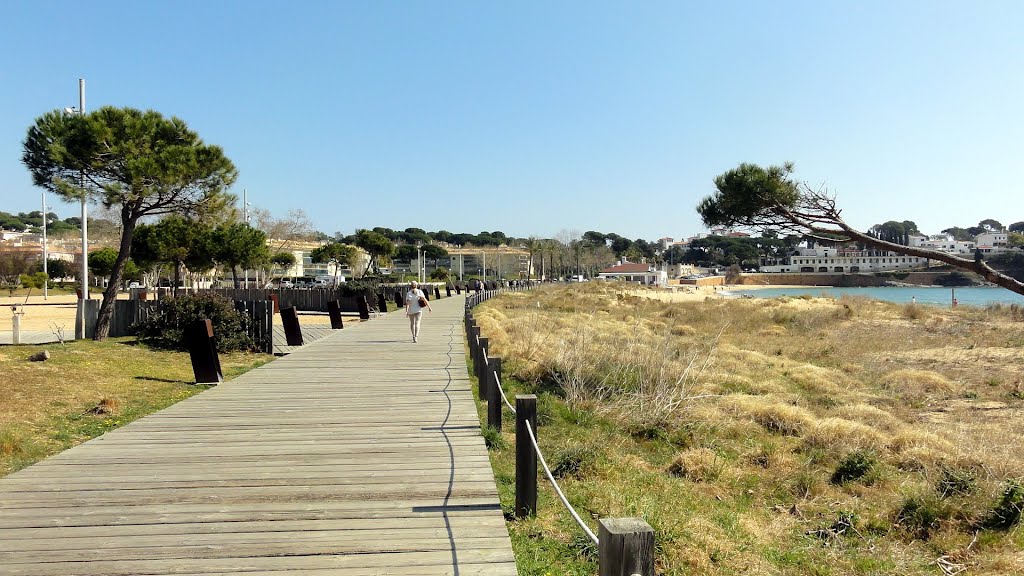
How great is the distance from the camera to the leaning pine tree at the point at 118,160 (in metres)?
15.0

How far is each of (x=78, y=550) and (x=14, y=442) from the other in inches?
145

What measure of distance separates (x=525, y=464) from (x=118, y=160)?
14.1 metres

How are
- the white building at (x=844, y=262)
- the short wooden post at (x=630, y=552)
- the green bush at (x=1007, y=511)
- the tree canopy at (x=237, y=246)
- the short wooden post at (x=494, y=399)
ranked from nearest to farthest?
the short wooden post at (x=630, y=552)
the green bush at (x=1007, y=511)
the short wooden post at (x=494, y=399)
the tree canopy at (x=237, y=246)
the white building at (x=844, y=262)

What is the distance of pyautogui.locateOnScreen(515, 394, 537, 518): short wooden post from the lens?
494cm

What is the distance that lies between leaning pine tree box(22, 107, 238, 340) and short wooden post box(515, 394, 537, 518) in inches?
501

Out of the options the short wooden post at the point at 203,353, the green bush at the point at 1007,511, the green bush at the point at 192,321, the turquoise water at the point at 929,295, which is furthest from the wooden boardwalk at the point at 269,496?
the turquoise water at the point at 929,295

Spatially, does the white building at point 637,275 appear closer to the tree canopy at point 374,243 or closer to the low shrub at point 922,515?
the tree canopy at point 374,243

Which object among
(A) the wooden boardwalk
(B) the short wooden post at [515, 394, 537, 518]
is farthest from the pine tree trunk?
(B) the short wooden post at [515, 394, 537, 518]

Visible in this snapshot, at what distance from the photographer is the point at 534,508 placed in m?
5.02

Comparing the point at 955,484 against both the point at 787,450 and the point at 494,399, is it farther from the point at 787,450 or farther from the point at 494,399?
the point at 494,399

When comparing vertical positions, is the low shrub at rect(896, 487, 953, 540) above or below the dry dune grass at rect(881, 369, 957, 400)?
above

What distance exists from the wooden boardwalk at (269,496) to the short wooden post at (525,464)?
20 cm

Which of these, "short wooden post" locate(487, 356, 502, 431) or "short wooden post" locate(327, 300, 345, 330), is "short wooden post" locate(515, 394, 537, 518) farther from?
"short wooden post" locate(327, 300, 345, 330)

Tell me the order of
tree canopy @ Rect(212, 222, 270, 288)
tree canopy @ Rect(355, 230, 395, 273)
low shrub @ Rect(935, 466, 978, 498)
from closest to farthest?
1. low shrub @ Rect(935, 466, 978, 498)
2. tree canopy @ Rect(212, 222, 270, 288)
3. tree canopy @ Rect(355, 230, 395, 273)
